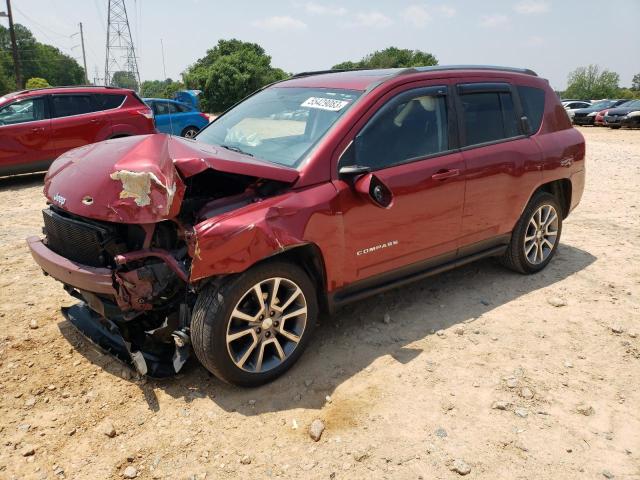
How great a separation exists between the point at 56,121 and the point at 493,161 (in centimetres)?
844

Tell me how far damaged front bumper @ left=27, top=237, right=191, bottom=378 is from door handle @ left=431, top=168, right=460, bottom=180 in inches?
77.6

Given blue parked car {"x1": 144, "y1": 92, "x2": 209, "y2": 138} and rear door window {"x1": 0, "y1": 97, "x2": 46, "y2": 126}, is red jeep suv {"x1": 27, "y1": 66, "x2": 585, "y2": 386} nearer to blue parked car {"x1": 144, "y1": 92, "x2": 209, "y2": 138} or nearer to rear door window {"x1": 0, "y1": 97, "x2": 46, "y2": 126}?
rear door window {"x1": 0, "y1": 97, "x2": 46, "y2": 126}

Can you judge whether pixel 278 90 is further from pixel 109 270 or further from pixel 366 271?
pixel 109 270

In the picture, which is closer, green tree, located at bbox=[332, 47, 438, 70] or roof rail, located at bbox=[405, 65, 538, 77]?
roof rail, located at bbox=[405, 65, 538, 77]

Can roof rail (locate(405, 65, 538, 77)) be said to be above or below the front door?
above

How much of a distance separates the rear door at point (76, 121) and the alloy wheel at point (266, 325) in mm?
7952

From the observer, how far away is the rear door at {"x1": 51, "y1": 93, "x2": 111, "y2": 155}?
371 inches

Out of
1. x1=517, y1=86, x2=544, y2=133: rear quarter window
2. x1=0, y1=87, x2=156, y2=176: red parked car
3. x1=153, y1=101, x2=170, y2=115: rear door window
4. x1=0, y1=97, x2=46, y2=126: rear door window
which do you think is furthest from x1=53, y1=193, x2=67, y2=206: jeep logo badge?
x1=153, y1=101, x2=170, y2=115: rear door window

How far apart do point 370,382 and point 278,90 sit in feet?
8.14

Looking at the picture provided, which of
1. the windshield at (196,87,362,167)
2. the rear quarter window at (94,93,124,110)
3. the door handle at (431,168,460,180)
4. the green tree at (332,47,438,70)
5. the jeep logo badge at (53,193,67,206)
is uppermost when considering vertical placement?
the green tree at (332,47,438,70)

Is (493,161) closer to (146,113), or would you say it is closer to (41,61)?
(146,113)

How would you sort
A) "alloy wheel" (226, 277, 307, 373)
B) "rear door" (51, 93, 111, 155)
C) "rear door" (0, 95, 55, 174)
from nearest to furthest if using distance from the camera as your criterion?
"alloy wheel" (226, 277, 307, 373) → "rear door" (0, 95, 55, 174) → "rear door" (51, 93, 111, 155)

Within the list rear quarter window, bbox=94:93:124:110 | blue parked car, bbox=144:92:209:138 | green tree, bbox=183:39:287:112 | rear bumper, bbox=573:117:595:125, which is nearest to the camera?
rear quarter window, bbox=94:93:124:110

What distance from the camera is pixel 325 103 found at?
3598mm
